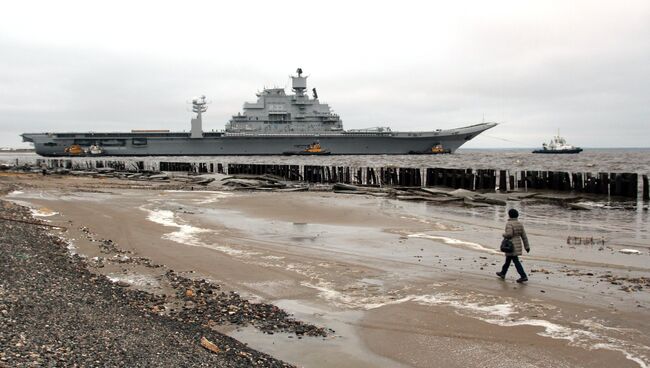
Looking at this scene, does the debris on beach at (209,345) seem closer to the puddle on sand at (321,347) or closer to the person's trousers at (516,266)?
the puddle on sand at (321,347)

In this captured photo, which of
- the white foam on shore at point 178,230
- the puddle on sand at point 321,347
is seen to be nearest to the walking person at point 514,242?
the puddle on sand at point 321,347

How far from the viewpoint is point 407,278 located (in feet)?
29.1

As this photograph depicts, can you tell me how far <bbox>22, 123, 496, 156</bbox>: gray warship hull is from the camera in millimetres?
78062

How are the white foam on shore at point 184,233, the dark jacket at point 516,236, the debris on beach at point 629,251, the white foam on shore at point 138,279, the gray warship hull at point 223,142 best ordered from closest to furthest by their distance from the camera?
the white foam on shore at point 138,279 → the dark jacket at point 516,236 → the white foam on shore at point 184,233 → the debris on beach at point 629,251 → the gray warship hull at point 223,142

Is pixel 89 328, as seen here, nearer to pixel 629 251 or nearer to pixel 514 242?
pixel 514 242

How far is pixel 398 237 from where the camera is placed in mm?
13211

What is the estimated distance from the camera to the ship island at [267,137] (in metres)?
78.1

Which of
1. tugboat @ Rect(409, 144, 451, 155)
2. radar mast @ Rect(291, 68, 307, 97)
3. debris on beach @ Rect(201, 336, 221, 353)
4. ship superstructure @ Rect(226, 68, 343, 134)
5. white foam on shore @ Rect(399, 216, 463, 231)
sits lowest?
white foam on shore @ Rect(399, 216, 463, 231)

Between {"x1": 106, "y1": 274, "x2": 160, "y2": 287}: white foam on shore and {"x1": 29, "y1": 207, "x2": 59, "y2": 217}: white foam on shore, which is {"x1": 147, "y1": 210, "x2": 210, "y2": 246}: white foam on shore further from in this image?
{"x1": 106, "y1": 274, "x2": 160, "y2": 287}: white foam on shore

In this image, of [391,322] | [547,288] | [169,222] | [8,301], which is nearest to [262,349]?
[391,322]

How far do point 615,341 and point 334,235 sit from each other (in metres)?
8.17

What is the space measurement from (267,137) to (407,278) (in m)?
69.4

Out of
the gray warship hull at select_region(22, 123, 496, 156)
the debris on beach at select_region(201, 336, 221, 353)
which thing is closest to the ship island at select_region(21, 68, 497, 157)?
the gray warship hull at select_region(22, 123, 496, 156)

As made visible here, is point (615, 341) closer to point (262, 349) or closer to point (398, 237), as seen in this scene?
point (262, 349)
